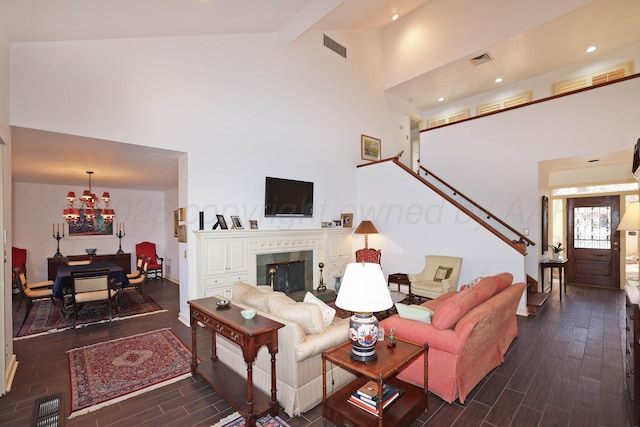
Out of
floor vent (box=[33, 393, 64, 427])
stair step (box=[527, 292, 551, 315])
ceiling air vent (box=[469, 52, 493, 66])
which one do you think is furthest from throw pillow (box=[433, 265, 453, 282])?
floor vent (box=[33, 393, 64, 427])

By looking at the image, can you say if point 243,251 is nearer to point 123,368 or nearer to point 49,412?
point 123,368

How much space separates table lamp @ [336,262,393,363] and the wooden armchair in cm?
780

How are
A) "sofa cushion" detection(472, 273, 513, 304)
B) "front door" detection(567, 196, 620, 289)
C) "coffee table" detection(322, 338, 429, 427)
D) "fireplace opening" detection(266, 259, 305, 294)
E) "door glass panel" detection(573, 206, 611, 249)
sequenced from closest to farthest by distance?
"coffee table" detection(322, 338, 429, 427) < "sofa cushion" detection(472, 273, 513, 304) < "fireplace opening" detection(266, 259, 305, 294) < "front door" detection(567, 196, 620, 289) < "door glass panel" detection(573, 206, 611, 249)

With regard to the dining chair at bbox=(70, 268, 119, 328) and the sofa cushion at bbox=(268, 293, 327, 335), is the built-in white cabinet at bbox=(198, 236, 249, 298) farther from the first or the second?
the sofa cushion at bbox=(268, 293, 327, 335)

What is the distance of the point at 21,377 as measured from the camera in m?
3.09

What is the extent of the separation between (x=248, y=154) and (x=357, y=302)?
12.8 ft

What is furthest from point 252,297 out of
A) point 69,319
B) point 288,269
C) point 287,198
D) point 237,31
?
point 237,31

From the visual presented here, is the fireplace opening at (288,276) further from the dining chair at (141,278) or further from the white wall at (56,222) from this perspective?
the white wall at (56,222)

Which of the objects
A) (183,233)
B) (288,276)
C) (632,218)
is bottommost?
(288,276)

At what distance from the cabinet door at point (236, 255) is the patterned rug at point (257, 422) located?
267cm

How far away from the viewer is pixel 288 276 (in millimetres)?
5820

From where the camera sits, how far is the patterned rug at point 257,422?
7.61 feet

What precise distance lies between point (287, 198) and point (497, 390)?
425cm

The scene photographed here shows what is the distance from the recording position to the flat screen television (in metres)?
5.46
